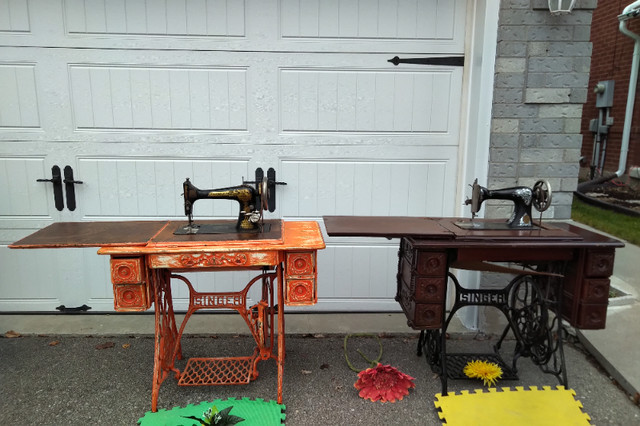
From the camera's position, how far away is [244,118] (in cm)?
320

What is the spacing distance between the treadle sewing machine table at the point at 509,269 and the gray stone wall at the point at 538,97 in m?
0.61

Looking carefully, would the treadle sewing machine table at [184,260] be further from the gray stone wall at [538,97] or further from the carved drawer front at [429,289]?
the gray stone wall at [538,97]

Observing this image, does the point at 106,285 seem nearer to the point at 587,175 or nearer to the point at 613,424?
the point at 613,424

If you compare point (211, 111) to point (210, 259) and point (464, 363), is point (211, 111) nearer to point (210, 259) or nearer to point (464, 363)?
point (210, 259)

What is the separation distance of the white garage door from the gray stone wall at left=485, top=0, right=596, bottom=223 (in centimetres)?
37

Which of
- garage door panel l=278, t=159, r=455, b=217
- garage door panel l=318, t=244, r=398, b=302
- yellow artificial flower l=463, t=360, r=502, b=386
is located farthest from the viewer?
garage door panel l=318, t=244, r=398, b=302

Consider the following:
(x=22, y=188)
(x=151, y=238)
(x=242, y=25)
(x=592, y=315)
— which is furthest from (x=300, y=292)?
(x=22, y=188)

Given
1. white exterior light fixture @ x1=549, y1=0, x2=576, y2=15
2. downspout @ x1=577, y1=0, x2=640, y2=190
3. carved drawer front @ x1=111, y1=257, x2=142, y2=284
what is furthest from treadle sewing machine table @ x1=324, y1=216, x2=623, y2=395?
downspout @ x1=577, y1=0, x2=640, y2=190

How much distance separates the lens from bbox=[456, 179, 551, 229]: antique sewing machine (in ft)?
7.82

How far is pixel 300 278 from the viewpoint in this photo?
220 cm

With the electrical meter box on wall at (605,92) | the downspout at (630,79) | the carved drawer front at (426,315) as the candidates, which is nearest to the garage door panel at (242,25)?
the carved drawer front at (426,315)

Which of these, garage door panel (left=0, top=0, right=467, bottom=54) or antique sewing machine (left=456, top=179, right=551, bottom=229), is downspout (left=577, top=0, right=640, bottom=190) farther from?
antique sewing machine (left=456, top=179, right=551, bottom=229)

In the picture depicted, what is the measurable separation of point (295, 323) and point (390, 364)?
34.0 inches

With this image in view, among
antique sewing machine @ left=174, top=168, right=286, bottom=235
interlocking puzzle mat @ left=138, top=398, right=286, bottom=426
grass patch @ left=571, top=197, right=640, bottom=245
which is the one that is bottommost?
interlocking puzzle mat @ left=138, top=398, right=286, bottom=426
